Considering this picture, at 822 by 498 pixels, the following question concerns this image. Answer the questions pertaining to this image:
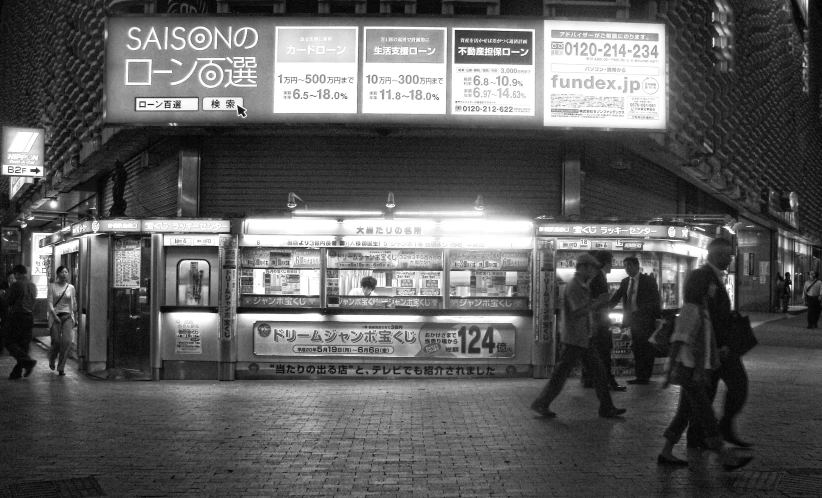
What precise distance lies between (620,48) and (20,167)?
15.4 metres

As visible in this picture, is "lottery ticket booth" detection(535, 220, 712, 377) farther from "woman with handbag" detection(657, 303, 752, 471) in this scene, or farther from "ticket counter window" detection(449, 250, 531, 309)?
"woman with handbag" detection(657, 303, 752, 471)

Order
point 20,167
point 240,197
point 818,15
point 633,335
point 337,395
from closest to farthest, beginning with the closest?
point 337,395 < point 633,335 < point 240,197 < point 20,167 < point 818,15

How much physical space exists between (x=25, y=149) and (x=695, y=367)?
64.8ft

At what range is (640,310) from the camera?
41.0ft

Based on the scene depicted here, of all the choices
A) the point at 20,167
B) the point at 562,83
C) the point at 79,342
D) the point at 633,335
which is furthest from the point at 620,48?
the point at 20,167

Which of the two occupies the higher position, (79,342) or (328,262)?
(328,262)

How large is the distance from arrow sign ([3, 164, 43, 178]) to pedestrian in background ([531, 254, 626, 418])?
16938 mm

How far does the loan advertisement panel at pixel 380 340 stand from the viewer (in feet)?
43.2

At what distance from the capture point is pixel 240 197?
14.8 m

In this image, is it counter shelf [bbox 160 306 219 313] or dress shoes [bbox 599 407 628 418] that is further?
counter shelf [bbox 160 306 219 313]

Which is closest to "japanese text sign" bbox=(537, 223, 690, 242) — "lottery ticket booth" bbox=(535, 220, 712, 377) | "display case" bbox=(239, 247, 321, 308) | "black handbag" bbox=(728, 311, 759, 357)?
"lottery ticket booth" bbox=(535, 220, 712, 377)

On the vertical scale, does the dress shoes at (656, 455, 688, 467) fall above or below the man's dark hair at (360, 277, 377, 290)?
below

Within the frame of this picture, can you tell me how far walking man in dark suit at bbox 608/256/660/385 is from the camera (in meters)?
12.4

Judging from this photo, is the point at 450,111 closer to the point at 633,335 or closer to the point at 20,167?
the point at 633,335
